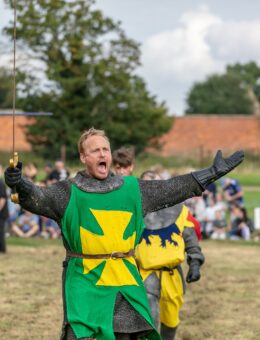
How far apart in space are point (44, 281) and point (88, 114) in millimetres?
34786

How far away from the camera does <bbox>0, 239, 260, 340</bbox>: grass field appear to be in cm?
919

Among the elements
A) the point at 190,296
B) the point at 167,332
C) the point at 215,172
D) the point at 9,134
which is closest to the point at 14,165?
the point at 215,172

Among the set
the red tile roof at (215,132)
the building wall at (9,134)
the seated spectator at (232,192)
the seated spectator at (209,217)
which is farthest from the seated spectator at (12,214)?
the red tile roof at (215,132)

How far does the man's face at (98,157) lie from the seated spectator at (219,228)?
44.5 feet

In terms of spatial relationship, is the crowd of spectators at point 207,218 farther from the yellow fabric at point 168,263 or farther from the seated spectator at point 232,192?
the yellow fabric at point 168,263

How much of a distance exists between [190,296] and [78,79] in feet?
116

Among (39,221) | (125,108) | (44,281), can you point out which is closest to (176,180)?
(44,281)

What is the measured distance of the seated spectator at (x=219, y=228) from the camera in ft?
61.7

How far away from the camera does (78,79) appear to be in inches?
1818

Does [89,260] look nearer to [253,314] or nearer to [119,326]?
[119,326]

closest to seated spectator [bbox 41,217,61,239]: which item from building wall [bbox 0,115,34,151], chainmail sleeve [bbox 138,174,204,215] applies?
chainmail sleeve [bbox 138,174,204,215]

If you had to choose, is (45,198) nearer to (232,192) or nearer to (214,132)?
(232,192)

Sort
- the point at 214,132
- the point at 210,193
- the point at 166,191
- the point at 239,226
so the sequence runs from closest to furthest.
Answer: the point at 166,191 < the point at 239,226 < the point at 210,193 < the point at 214,132

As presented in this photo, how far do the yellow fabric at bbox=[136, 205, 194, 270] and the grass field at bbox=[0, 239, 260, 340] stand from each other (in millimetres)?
1734
